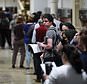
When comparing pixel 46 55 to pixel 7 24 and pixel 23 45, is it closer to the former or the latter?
pixel 23 45

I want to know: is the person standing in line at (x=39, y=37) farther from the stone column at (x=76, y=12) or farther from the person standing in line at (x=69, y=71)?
the stone column at (x=76, y=12)

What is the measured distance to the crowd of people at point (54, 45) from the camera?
5.18m

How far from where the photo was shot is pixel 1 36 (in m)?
22.0

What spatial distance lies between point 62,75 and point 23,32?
976cm

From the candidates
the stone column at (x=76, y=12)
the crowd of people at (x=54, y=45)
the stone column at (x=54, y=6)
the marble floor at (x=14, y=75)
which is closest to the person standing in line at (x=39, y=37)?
the crowd of people at (x=54, y=45)

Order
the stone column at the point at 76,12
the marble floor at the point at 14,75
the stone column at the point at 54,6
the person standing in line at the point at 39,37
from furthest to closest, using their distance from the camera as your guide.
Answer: the stone column at the point at 54,6, the stone column at the point at 76,12, the marble floor at the point at 14,75, the person standing in line at the point at 39,37

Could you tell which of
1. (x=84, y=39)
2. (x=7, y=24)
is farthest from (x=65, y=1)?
(x=84, y=39)

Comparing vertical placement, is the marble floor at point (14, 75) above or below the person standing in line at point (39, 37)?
below

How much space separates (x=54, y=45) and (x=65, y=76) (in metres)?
5.17

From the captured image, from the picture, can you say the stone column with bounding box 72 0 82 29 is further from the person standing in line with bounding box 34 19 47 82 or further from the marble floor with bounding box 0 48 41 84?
the person standing in line with bounding box 34 19 47 82

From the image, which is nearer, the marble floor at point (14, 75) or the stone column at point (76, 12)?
the marble floor at point (14, 75)

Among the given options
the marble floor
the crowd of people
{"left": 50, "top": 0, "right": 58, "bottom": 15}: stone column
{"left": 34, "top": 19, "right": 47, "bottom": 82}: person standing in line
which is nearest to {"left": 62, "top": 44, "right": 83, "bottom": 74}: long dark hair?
the crowd of people

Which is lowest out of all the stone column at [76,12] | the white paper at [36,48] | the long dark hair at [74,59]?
the white paper at [36,48]

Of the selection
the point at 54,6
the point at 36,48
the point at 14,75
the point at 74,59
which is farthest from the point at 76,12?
the point at 74,59
